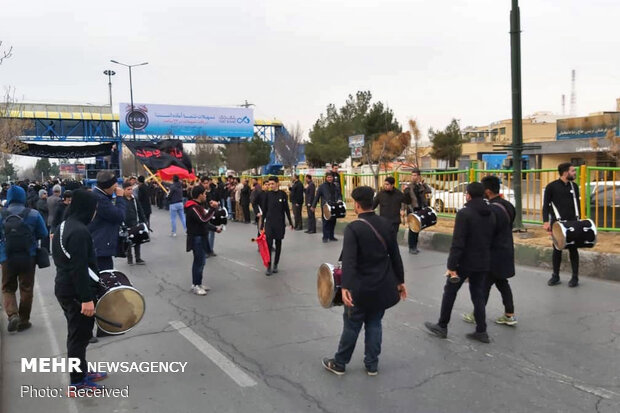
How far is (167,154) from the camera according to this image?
2136cm

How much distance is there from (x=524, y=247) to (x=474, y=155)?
50.5m

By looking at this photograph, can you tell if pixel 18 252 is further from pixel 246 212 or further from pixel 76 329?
pixel 246 212

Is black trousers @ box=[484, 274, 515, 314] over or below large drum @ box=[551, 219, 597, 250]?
below

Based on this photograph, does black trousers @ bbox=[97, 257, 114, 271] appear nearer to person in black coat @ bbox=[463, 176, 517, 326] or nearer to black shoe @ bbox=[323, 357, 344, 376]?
black shoe @ bbox=[323, 357, 344, 376]

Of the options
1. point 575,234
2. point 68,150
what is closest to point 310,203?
point 575,234

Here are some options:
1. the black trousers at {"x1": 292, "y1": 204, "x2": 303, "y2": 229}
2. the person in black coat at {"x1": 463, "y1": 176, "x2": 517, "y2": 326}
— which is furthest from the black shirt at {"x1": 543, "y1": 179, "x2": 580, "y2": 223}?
the black trousers at {"x1": 292, "y1": 204, "x2": 303, "y2": 229}

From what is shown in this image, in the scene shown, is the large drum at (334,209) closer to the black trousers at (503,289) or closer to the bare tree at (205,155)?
the black trousers at (503,289)

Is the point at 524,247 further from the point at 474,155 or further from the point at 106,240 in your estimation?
the point at 474,155

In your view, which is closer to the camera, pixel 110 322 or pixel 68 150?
pixel 110 322

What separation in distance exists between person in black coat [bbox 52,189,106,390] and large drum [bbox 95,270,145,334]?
0.30 feet

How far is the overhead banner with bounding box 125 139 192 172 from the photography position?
20359 millimetres

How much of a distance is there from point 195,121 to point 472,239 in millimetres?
55246

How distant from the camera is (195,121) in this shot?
57.6 m

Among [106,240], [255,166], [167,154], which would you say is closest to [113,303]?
[106,240]
